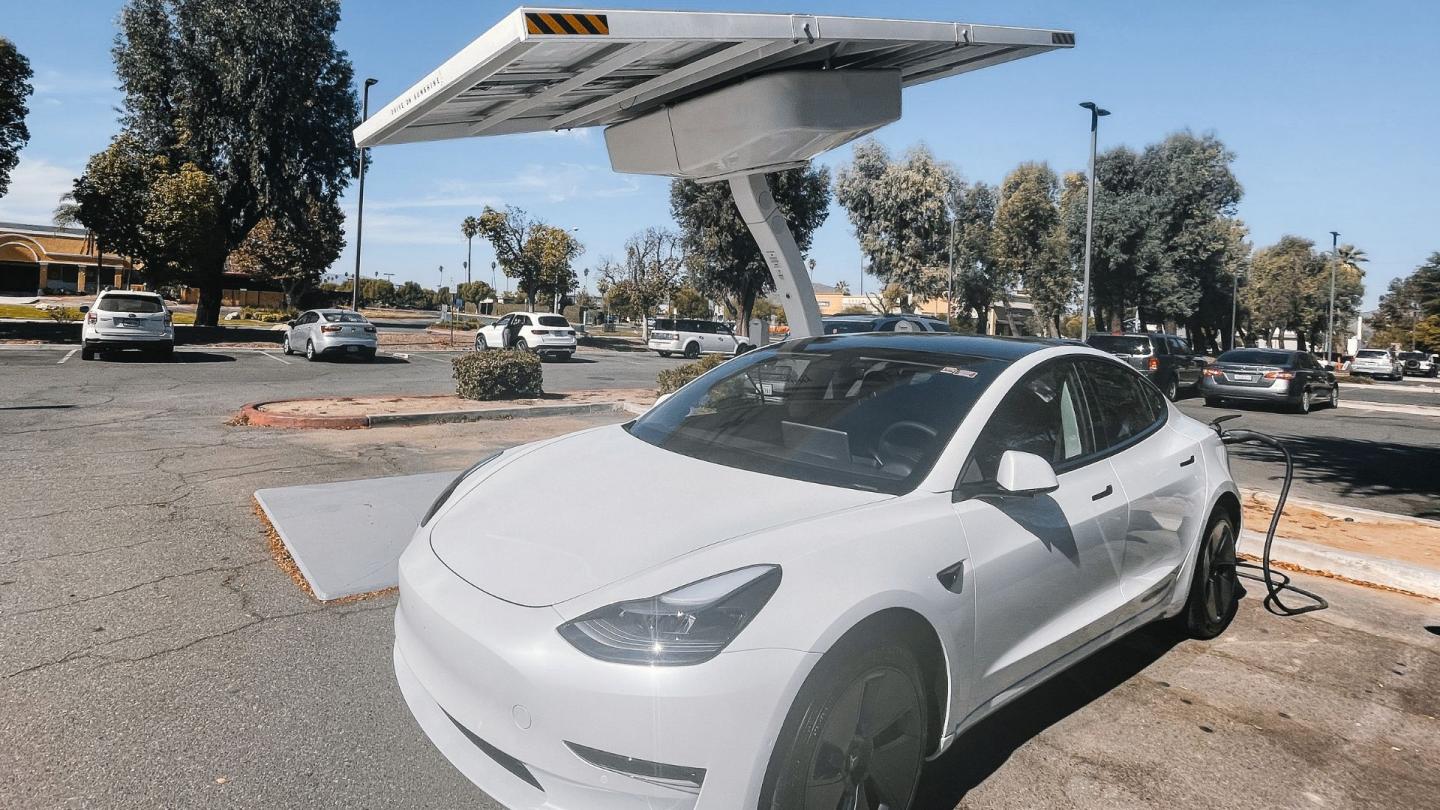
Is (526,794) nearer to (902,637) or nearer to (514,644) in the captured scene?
(514,644)

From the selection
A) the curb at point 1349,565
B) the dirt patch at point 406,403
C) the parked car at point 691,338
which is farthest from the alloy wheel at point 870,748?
the parked car at point 691,338

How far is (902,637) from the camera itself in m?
2.52

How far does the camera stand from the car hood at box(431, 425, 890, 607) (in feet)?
8.05

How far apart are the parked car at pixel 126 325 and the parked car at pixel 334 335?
333 cm

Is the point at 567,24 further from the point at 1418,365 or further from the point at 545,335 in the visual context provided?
the point at 1418,365

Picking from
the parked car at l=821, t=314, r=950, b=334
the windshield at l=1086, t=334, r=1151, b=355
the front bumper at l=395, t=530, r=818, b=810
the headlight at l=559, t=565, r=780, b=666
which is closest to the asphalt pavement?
the front bumper at l=395, t=530, r=818, b=810

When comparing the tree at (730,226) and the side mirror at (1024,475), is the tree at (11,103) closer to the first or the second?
the tree at (730,226)

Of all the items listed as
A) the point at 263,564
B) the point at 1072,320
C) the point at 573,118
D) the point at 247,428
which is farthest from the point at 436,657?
the point at 1072,320

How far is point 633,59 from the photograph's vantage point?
18.1 feet

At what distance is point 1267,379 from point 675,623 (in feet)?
66.7

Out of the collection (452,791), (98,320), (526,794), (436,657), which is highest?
(98,320)

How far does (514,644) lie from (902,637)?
1.09 m

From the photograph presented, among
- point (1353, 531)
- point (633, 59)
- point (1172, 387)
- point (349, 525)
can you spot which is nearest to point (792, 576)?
point (633, 59)

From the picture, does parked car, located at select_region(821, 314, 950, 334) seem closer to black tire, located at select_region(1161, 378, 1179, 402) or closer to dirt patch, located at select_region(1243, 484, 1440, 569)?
black tire, located at select_region(1161, 378, 1179, 402)
